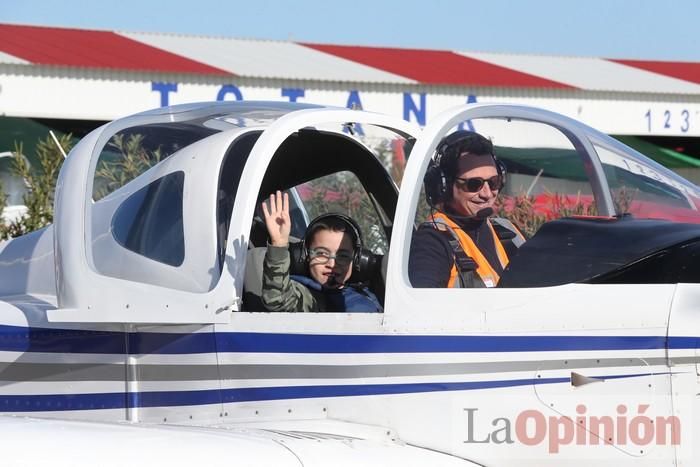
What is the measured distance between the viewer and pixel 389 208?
5391 mm

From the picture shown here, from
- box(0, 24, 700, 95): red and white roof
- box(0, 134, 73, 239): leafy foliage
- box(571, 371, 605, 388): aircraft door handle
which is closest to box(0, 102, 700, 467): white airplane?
box(571, 371, 605, 388): aircraft door handle

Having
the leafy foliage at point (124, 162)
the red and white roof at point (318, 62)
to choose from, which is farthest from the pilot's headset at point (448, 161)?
the red and white roof at point (318, 62)

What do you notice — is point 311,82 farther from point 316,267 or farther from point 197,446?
point 197,446

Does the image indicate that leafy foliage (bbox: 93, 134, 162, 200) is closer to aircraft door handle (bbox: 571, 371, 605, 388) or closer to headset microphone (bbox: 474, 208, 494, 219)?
headset microphone (bbox: 474, 208, 494, 219)

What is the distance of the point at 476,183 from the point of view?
165 inches

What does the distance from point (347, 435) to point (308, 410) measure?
20cm

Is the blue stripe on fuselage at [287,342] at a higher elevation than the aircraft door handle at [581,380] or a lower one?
higher

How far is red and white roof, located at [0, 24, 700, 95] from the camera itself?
19.2 m

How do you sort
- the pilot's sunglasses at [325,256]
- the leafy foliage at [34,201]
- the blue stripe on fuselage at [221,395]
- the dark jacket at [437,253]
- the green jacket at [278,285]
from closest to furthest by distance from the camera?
1. the blue stripe on fuselage at [221,395]
2. the dark jacket at [437,253]
3. the green jacket at [278,285]
4. the pilot's sunglasses at [325,256]
5. the leafy foliage at [34,201]

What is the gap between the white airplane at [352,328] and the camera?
11.9ft

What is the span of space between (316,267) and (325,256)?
7 centimetres

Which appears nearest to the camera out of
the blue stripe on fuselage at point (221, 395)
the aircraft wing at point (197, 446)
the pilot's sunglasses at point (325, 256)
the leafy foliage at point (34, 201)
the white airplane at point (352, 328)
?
the aircraft wing at point (197, 446)

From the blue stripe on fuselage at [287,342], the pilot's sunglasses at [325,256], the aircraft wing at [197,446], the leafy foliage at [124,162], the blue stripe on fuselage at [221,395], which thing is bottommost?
the aircraft wing at [197,446]

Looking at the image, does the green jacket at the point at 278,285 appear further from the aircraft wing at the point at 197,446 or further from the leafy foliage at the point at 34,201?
the leafy foliage at the point at 34,201
